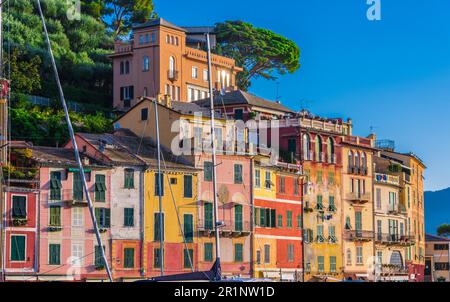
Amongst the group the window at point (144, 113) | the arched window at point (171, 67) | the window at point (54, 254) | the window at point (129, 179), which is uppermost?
the arched window at point (171, 67)

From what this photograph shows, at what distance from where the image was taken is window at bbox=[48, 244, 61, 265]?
58188 millimetres

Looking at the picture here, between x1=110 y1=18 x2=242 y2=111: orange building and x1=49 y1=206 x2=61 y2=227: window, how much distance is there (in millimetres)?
29095

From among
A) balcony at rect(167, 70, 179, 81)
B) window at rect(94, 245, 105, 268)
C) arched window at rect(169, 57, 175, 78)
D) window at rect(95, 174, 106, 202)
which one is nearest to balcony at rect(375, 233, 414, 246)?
balcony at rect(167, 70, 179, 81)

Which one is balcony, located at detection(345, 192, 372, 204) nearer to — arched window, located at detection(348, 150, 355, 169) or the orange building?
arched window, located at detection(348, 150, 355, 169)

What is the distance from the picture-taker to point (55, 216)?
5897 cm

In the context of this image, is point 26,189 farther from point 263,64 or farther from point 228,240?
point 263,64

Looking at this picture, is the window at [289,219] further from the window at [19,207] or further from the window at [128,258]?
the window at [19,207]

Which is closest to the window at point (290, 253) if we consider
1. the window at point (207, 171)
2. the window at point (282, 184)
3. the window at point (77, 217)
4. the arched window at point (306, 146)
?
the window at point (282, 184)

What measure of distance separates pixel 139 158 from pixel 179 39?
30.3 m

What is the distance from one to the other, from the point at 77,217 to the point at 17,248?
4.87 meters

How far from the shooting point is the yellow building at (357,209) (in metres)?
84.1

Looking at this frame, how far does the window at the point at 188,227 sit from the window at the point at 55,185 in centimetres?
1025

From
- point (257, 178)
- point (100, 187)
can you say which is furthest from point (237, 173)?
point (100, 187)

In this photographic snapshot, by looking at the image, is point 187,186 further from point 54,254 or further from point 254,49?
point 254,49
